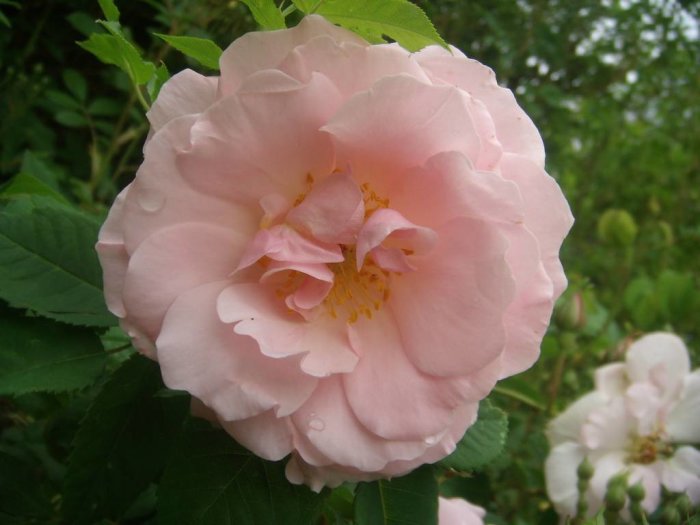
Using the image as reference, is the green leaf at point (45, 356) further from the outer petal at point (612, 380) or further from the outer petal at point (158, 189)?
the outer petal at point (612, 380)

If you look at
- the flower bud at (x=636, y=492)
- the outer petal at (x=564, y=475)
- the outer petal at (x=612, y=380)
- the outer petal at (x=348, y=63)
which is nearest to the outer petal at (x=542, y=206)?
the outer petal at (x=348, y=63)

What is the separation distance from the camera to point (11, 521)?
0.81 metres

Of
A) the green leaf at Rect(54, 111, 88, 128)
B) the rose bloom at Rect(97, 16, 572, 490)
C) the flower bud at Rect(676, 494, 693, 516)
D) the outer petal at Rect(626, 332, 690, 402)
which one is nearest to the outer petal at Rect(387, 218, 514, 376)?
the rose bloom at Rect(97, 16, 572, 490)

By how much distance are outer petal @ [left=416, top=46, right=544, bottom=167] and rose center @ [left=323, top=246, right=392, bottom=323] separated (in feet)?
0.51

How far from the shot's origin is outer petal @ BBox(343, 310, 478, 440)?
0.56m

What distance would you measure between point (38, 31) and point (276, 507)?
1329mm

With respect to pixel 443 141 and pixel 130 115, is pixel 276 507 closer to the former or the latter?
pixel 443 141

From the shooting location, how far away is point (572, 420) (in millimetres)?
1291

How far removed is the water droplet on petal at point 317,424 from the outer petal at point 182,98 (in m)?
0.26

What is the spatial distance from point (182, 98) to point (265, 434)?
270mm

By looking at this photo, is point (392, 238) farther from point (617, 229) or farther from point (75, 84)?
point (617, 229)

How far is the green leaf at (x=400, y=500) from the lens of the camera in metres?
0.67

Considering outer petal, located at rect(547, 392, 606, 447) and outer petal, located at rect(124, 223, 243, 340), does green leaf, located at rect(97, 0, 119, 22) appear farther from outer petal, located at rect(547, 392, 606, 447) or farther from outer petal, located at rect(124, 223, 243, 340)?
outer petal, located at rect(547, 392, 606, 447)

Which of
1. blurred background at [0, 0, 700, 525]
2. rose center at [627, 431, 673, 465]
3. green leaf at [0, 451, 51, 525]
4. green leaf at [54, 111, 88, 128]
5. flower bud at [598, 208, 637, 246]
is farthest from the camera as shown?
flower bud at [598, 208, 637, 246]
